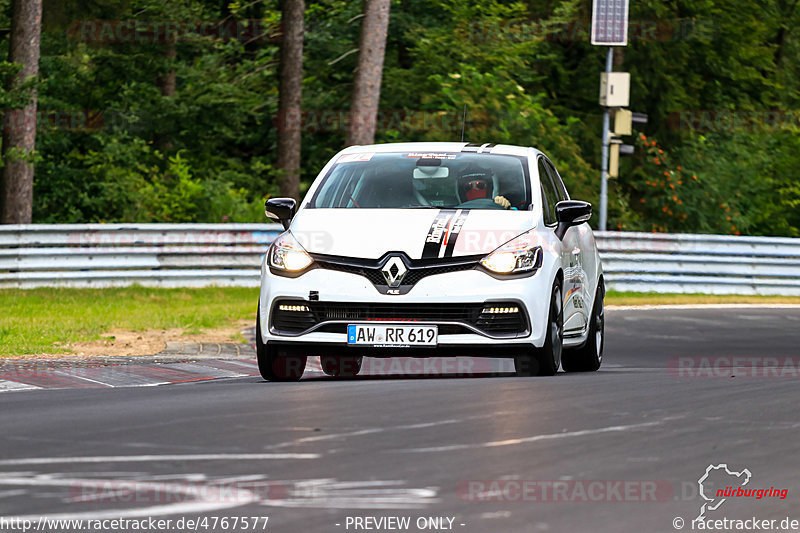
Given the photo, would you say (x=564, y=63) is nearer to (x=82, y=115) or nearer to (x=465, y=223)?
(x=82, y=115)

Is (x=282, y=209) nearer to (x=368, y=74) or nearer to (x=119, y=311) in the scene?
(x=119, y=311)

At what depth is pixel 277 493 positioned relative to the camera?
234 inches

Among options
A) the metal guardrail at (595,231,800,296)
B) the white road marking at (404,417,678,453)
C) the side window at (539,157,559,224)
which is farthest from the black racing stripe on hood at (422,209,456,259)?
the metal guardrail at (595,231,800,296)

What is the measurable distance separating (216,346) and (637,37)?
27298mm

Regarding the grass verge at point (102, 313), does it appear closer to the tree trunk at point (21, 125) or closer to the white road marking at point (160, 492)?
the tree trunk at point (21, 125)

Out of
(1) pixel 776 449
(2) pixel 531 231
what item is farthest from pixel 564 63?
(1) pixel 776 449

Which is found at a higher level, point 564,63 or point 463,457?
point 564,63

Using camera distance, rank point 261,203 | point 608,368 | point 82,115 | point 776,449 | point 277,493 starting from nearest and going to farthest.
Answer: point 277,493, point 776,449, point 608,368, point 261,203, point 82,115

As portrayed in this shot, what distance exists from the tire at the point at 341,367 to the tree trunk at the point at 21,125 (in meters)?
14.8

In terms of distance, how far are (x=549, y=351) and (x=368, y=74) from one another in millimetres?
17565

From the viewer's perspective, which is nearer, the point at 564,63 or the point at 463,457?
the point at 463,457

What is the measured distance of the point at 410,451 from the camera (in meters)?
6.90

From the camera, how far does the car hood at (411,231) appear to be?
31.8ft

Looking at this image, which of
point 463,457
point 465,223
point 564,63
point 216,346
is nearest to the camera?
point 463,457
